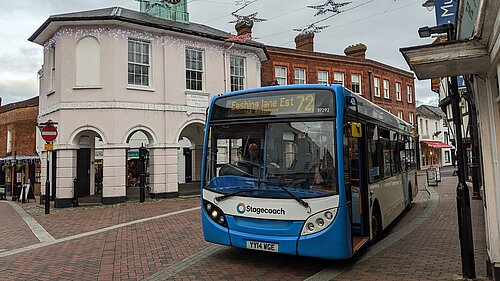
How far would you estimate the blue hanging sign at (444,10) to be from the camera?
7.82m

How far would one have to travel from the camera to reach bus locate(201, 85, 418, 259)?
5445mm

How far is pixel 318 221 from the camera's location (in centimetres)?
543

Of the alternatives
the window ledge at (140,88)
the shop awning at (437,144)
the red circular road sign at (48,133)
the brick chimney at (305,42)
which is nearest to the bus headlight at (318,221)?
the red circular road sign at (48,133)

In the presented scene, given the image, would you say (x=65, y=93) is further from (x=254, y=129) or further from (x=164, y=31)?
(x=254, y=129)

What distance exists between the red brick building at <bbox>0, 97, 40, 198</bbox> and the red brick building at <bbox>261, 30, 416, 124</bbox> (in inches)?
630

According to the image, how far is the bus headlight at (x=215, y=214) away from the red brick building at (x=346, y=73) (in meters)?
16.8

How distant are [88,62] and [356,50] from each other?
21.2 metres

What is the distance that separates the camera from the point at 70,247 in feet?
26.5

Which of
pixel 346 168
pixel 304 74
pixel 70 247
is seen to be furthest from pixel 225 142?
pixel 304 74

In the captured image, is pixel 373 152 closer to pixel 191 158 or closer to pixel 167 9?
pixel 167 9

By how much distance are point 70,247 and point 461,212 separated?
7.40 m

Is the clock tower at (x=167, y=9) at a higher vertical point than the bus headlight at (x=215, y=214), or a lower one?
higher

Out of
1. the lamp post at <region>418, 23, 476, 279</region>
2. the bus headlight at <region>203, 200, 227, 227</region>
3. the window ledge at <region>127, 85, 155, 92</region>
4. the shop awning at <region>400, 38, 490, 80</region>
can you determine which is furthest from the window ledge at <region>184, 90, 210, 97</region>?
the shop awning at <region>400, 38, 490, 80</region>

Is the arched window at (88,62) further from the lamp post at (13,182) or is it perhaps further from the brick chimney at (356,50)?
the brick chimney at (356,50)
